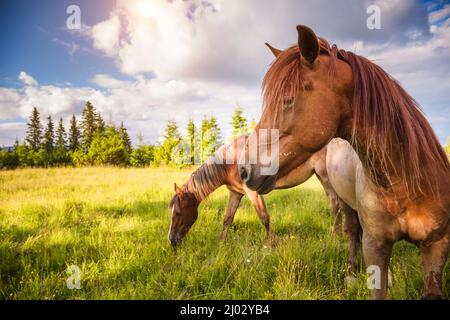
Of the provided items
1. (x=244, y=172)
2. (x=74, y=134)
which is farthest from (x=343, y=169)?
(x=74, y=134)

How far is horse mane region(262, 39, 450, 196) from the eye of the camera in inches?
64.8

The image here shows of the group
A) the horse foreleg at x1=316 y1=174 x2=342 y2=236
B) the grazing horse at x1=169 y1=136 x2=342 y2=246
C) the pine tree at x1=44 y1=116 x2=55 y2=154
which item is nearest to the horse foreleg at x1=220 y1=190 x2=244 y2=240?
the grazing horse at x1=169 y1=136 x2=342 y2=246

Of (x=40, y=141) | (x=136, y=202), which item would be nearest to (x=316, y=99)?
(x=136, y=202)

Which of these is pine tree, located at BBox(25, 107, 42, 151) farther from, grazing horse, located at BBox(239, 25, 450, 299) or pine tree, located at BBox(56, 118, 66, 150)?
grazing horse, located at BBox(239, 25, 450, 299)

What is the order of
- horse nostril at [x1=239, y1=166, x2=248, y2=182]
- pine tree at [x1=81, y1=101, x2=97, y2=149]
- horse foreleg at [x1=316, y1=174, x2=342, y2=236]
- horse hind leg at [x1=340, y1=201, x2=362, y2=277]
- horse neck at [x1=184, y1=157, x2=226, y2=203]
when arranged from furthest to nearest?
1. pine tree at [x1=81, y1=101, x2=97, y2=149]
2. horse neck at [x1=184, y1=157, x2=226, y2=203]
3. horse foreleg at [x1=316, y1=174, x2=342, y2=236]
4. horse hind leg at [x1=340, y1=201, x2=362, y2=277]
5. horse nostril at [x1=239, y1=166, x2=248, y2=182]

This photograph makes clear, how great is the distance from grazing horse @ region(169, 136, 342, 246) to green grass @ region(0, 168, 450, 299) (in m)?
0.27

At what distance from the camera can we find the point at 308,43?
1539 mm

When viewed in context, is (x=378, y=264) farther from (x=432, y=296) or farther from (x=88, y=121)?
(x=88, y=121)

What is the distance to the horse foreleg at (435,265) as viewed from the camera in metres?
1.92

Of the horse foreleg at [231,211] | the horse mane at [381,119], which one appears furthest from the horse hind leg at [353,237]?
the horse foreleg at [231,211]

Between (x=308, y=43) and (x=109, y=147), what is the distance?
25.3 m

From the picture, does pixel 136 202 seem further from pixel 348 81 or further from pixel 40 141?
pixel 40 141
